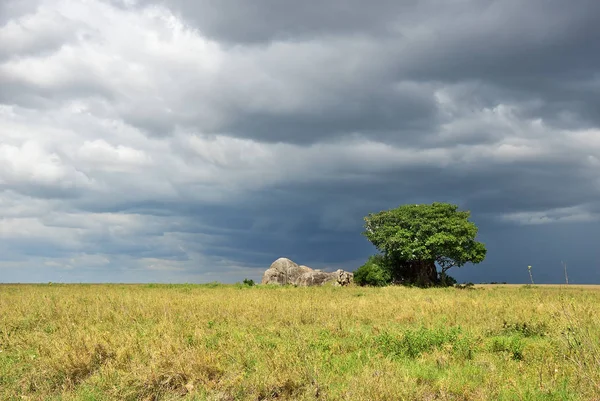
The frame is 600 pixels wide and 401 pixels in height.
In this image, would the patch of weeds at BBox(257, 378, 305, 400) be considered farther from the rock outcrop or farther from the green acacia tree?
the rock outcrop

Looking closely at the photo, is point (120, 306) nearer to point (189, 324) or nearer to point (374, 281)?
point (189, 324)

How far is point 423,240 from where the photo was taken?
45.4 metres

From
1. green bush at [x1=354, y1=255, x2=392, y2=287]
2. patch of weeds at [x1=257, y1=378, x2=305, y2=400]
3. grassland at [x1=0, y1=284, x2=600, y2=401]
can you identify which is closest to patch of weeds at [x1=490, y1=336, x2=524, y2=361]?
grassland at [x1=0, y1=284, x2=600, y2=401]

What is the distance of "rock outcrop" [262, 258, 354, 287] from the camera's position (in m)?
50.7

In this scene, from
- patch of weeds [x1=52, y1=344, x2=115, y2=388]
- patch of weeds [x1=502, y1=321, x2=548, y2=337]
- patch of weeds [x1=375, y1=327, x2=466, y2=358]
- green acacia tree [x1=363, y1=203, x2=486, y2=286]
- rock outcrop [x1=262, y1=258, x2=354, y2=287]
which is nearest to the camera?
patch of weeds [x1=52, y1=344, x2=115, y2=388]

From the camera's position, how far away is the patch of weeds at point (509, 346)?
35.6ft

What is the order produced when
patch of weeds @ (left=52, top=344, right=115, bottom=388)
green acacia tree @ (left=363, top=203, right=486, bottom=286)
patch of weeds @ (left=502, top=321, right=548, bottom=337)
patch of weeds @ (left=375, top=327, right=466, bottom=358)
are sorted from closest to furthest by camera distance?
patch of weeds @ (left=52, top=344, right=115, bottom=388)
patch of weeds @ (left=375, top=327, right=466, bottom=358)
patch of weeds @ (left=502, top=321, right=548, bottom=337)
green acacia tree @ (left=363, top=203, right=486, bottom=286)

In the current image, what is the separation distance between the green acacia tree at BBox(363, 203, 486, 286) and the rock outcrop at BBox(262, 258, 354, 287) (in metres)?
5.55

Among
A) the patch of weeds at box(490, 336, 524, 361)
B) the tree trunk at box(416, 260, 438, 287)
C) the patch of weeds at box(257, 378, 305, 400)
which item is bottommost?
the patch of weeds at box(257, 378, 305, 400)

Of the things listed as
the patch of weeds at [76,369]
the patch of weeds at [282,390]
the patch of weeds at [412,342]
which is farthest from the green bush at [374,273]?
the patch of weeds at [282,390]

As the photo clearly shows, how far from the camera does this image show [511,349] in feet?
36.4

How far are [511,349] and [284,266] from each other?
42.5m

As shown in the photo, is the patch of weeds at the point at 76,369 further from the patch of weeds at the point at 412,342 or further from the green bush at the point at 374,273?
the green bush at the point at 374,273

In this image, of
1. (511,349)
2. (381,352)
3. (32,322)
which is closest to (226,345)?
(381,352)
